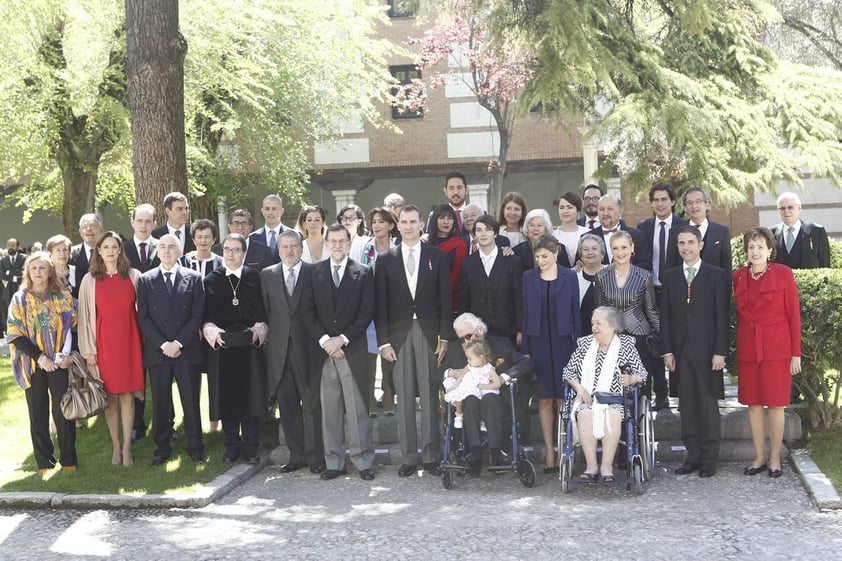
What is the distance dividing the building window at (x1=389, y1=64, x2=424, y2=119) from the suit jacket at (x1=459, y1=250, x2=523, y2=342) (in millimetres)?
18233

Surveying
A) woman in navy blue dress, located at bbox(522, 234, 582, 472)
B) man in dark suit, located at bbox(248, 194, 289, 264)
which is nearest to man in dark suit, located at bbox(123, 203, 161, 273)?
man in dark suit, located at bbox(248, 194, 289, 264)

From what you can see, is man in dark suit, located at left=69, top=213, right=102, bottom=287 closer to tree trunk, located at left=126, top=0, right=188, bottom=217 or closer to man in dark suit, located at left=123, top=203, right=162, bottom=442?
man in dark suit, located at left=123, top=203, right=162, bottom=442

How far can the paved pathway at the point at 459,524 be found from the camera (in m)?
6.08

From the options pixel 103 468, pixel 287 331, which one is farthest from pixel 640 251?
pixel 103 468

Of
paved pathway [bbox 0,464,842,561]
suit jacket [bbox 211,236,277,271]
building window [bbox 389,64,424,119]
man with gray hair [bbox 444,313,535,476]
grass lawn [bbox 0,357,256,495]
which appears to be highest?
building window [bbox 389,64,424,119]

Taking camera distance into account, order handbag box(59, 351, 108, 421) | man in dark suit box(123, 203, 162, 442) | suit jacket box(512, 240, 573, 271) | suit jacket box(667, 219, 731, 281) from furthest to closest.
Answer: man in dark suit box(123, 203, 162, 442) < suit jacket box(512, 240, 573, 271) < suit jacket box(667, 219, 731, 281) < handbag box(59, 351, 108, 421)

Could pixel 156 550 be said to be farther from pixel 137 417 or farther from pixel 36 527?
pixel 137 417

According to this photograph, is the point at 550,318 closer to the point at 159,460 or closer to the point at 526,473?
the point at 526,473

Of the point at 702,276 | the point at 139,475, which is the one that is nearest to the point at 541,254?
the point at 702,276

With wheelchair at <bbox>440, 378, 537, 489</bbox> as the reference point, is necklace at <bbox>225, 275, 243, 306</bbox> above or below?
above

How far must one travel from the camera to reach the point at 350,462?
864 cm

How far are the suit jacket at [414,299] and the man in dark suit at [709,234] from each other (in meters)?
2.23

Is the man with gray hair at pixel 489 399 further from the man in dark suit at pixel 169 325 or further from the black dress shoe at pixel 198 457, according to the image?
the black dress shoe at pixel 198 457

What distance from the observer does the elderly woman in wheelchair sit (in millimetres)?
7312
